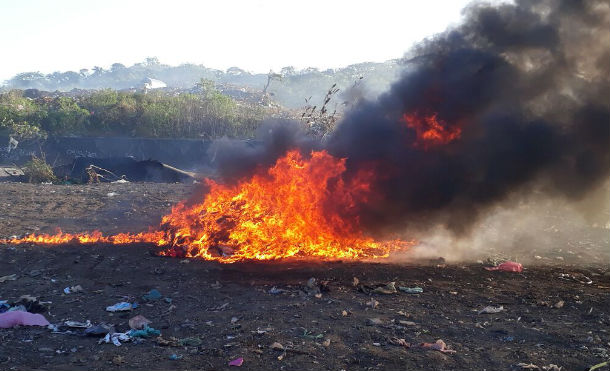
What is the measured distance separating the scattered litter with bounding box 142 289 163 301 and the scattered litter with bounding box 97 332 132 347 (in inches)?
53.1

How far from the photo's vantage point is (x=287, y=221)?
31.8 ft

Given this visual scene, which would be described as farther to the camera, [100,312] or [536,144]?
[536,144]

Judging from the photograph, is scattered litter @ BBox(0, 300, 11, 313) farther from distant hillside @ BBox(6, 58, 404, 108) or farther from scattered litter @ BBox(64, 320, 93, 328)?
distant hillside @ BBox(6, 58, 404, 108)

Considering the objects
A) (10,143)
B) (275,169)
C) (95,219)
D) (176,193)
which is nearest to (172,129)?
(10,143)

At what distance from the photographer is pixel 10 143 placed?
21.5 m

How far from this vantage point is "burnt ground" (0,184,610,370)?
5.52 meters

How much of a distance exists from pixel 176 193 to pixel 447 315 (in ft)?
33.6

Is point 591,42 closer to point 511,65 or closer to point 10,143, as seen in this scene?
point 511,65

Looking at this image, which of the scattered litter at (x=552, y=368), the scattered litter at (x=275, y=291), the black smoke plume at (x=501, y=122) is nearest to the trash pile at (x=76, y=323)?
the scattered litter at (x=275, y=291)

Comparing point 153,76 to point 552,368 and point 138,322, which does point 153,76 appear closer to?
point 138,322

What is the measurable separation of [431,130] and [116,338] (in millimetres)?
6836

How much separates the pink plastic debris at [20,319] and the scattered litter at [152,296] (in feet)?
4.66

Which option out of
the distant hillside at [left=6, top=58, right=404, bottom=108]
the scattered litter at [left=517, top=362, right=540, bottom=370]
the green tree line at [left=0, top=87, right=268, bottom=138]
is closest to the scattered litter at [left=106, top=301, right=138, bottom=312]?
the scattered litter at [left=517, top=362, right=540, bottom=370]

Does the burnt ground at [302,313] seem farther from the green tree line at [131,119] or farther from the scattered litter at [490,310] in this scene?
the green tree line at [131,119]
